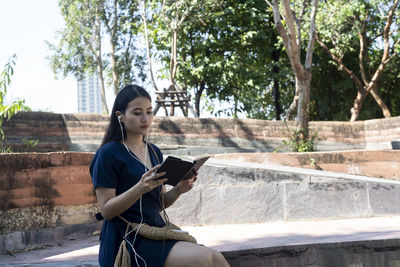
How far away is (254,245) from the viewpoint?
4.18m

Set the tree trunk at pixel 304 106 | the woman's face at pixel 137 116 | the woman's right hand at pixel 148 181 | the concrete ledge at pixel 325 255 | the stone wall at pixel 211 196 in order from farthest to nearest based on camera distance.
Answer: the tree trunk at pixel 304 106 → the stone wall at pixel 211 196 → the concrete ledge at pixel 325 255 → the woman's face at pixel 137 116 → the woman's right hand at pixel 148 181

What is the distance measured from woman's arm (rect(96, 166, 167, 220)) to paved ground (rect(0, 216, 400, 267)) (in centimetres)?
111

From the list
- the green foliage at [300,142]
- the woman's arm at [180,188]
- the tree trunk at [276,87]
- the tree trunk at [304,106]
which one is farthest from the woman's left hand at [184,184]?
the tree trunk at [276,87]

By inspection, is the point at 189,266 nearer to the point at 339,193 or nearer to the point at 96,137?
the point at 339,193

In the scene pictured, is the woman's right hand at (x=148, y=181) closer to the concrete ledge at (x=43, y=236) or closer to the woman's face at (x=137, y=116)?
the woman's face at (x=137, y=116)

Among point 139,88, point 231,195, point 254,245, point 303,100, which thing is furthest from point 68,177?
point 303,100

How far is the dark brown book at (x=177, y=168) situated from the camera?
269 centimetres

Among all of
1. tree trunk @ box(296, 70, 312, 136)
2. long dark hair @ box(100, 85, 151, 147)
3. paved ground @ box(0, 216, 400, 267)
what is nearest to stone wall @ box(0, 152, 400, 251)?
paved ground @ box(0, 216, 400, 267)

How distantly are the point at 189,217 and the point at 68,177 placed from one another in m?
1.40

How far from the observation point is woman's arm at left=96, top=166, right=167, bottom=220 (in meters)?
2.63

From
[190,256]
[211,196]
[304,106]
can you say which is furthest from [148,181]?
[304,106]

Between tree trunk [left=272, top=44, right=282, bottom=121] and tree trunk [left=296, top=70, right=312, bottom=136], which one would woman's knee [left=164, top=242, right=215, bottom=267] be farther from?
tree trunk [left=272, top=44, right=282, bottom=121]

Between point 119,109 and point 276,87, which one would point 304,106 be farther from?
point 276,87

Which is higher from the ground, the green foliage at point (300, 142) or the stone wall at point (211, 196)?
the green foliage at point (300, 142)
